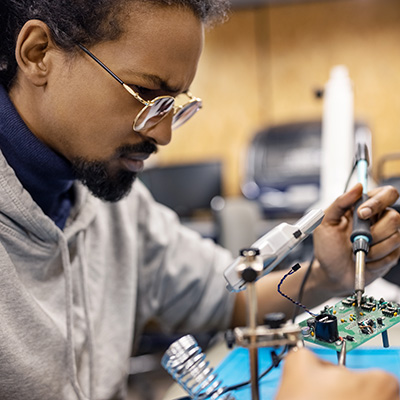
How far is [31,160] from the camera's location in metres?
0.83

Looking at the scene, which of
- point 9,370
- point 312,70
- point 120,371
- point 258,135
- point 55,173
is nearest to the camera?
point 9,370

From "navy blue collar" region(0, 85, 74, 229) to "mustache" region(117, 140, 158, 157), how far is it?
98mm

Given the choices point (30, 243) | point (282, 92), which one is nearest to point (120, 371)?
point (30, 243)

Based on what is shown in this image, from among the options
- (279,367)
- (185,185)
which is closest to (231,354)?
(279,367)

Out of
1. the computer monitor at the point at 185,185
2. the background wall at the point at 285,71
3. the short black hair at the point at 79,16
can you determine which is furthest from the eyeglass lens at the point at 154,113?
the background wall at the point at 285,71

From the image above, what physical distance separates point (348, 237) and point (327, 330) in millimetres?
334

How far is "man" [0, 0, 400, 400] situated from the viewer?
2.55 feet

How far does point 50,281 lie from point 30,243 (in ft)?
0.31

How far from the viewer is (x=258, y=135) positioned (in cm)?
298

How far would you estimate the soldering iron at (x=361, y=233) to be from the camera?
2.18 feet

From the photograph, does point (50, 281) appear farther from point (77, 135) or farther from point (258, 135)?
point (258, 135)

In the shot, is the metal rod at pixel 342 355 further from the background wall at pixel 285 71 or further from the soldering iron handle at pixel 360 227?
the background wall at pixel 285 71

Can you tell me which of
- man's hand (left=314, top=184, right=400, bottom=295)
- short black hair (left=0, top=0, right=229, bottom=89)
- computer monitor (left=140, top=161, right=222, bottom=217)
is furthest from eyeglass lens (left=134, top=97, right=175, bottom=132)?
computer monitor (left=140, top=161, right=222, bottom=217)

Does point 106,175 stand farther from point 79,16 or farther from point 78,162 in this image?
point 79,16
